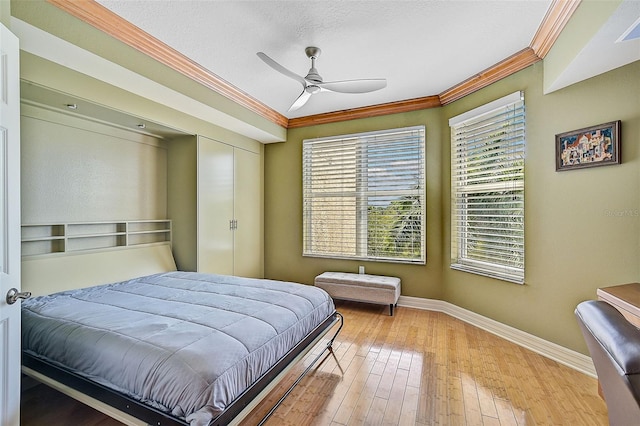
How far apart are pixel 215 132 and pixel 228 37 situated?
160 cm

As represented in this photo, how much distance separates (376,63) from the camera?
289cm

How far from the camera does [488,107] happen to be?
3.11 m

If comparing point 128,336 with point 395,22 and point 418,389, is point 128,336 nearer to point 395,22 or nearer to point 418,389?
point 418,389

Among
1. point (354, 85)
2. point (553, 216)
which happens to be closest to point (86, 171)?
point (354, 85)

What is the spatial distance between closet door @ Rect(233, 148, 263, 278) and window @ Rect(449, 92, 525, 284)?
2.88 meters

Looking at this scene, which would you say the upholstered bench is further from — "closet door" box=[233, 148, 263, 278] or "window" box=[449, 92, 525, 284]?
"closet door" box=[233, 148, 263, 278]

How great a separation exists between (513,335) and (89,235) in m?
4.28

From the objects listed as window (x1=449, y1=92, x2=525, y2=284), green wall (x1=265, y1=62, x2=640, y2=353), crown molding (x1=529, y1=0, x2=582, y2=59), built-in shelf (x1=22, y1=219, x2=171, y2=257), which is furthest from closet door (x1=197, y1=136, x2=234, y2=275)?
crown molding (x1=529, y1=0, x2=582, y2=59)

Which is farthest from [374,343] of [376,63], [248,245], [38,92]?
[38,92]

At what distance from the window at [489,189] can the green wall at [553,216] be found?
0.30ft

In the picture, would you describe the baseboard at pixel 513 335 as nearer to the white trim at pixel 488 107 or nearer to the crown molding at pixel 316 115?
the white trim at pixel 488 107

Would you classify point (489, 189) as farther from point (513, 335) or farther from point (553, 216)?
point (513, 335)

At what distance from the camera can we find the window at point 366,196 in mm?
3912

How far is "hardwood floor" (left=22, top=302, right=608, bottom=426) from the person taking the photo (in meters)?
1.81
